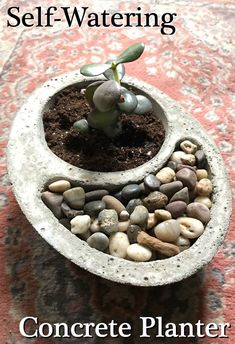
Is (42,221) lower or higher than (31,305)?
higher

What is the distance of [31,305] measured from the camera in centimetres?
125

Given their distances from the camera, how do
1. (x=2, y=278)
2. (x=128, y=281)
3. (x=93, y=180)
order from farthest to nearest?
1. (x=2, y=278)
2. (x=93, y=180)
3. (x=128, y=281)

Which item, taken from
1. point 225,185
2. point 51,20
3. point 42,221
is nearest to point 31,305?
point 42,221

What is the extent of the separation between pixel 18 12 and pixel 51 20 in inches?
4.6

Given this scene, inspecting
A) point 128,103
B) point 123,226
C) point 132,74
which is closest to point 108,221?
point 123,226

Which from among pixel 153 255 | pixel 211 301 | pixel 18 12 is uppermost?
pixel 18 12

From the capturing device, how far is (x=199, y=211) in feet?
3.86

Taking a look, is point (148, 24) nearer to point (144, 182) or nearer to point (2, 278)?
point (144, 182)

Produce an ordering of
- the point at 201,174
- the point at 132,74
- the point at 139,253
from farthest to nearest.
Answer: the point at 132,74
the point at 201,174
the point at 139,253

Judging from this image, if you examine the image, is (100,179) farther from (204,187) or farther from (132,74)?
(132,74)

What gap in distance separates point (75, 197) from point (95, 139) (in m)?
0.15

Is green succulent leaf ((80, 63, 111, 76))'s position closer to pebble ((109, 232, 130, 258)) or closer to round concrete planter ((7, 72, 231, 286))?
round concrete planter ((7, 72, 231, 286))

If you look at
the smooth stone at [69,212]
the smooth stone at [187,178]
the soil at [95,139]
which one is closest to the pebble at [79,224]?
the smooth stone at [69,212]

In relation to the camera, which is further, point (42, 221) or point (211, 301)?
point (211, 301)
